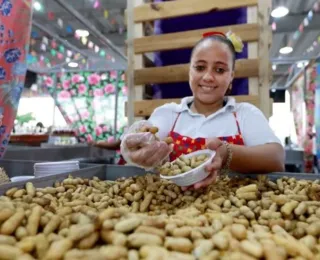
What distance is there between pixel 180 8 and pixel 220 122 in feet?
2.92

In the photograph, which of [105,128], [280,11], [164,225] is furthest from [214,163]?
[105,128]

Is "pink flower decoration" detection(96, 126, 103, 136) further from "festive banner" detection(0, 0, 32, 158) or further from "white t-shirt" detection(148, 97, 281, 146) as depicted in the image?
"festive banner" detection(0, 0, 32, 158)

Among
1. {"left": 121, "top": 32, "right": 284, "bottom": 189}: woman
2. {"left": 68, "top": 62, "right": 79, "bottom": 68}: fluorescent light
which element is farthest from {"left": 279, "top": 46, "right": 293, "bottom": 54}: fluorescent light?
{"left": 121, "top": 32, "right": 284, "bottom": 189}: woman

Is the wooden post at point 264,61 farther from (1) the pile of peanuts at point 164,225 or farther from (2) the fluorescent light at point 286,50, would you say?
(2) the fluorescent light at point 286,50

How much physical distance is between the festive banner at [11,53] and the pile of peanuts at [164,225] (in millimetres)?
447

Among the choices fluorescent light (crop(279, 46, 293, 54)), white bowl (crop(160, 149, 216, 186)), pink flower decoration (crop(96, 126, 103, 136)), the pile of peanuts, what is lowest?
the pile of peanuts

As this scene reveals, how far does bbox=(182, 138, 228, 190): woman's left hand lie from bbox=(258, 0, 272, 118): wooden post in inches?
35.7

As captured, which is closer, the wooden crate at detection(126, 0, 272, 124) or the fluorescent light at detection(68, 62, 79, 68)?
the wooden crate at detection(126, 0, 272, 124)

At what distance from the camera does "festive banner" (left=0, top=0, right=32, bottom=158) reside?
1182mm

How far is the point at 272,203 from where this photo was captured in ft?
2.71

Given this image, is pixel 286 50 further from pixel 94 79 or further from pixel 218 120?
pixel 218 120

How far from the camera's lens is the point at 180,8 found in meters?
1.98

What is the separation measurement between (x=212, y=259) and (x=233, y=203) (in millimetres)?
382

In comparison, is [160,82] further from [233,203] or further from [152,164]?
[233,203]
